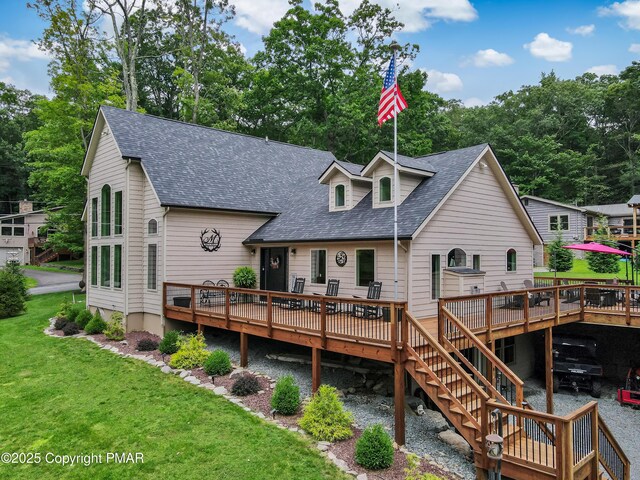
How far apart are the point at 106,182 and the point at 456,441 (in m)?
14.6

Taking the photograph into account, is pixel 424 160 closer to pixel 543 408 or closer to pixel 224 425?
pixel 543 408

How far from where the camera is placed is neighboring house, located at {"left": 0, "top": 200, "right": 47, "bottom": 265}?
128ft

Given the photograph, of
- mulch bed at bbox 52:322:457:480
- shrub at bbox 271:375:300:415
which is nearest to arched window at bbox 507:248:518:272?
mulch bed at bbox 52:322:457:480

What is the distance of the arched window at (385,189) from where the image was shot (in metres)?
12.3

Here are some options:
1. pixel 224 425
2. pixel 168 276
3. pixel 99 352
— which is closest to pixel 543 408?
pixel 224 425

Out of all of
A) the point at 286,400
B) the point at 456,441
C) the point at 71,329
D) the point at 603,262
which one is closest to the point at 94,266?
the point at 71,329

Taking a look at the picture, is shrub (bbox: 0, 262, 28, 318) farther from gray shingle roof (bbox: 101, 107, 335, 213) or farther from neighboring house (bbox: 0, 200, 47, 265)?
neighboring house (bbox: 0, 200, 47, 265)

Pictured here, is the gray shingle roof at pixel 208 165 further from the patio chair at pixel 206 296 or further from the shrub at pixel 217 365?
the shrub at pixel 217 365

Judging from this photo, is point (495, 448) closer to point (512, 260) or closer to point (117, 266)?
point (512, 260)

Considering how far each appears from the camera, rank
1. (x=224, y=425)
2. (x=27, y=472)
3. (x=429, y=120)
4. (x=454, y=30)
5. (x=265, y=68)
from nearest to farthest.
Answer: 1. (x=27, y=472)
2. (x=224, y=425)
3. (x=454, y=30)
4. (x=265, y=68)
5. (x=429, y=120)

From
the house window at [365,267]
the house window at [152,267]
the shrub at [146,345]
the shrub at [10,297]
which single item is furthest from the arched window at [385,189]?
the shrub at [10,297]

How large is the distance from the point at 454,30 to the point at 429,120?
10.9 m

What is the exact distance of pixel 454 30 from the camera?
23.0 m

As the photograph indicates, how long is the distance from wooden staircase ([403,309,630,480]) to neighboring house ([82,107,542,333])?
3115 mm
